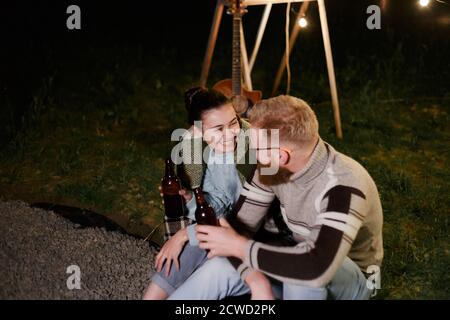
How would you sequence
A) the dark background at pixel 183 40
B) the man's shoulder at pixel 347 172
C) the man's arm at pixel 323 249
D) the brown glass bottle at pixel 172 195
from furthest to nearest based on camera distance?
the dark background at pixel 183 40, the brown glass bottle at pixel 172 195, the man's shoulder at pixel 347 172, the man's arm at pixel 323 249

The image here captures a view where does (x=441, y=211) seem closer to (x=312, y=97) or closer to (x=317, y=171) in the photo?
(x=317, y=171)

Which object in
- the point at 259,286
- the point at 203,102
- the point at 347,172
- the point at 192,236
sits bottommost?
the point at 259,286

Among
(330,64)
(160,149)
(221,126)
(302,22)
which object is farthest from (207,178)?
(302,22)

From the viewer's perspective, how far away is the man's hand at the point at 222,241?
2.95 meters

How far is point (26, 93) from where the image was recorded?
737 centimetres

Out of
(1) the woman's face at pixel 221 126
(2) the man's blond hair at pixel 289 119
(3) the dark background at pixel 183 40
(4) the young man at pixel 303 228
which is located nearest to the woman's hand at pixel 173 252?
(4) the young man at pixel 303 228

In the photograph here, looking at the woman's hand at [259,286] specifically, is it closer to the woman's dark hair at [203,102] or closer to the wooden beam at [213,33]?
the woman's dark hair at [203,102]

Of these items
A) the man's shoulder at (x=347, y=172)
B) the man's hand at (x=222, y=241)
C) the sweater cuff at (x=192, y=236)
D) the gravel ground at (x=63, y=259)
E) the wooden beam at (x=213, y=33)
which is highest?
the wooden beam at (x=213, y=33)

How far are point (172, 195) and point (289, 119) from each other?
1.49m

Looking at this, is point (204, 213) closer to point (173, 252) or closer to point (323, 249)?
point (173, 252)

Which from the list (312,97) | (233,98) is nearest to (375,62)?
(312,97)

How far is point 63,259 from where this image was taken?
13.1 feet

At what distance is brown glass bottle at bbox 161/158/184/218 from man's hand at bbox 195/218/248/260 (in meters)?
1.00

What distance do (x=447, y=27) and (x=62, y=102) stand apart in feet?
20.8
